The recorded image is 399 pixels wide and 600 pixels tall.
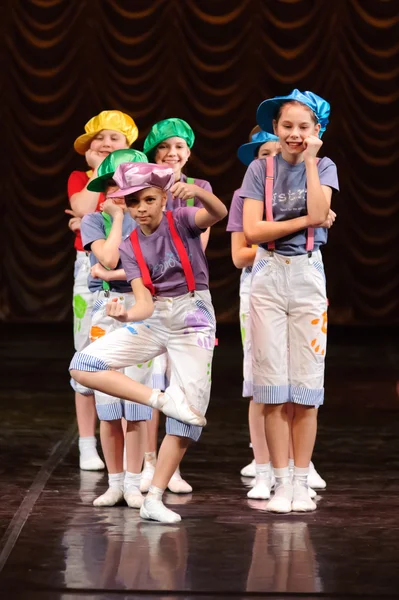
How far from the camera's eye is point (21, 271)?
1051cm

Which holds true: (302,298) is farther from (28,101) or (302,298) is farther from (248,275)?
(28,101)

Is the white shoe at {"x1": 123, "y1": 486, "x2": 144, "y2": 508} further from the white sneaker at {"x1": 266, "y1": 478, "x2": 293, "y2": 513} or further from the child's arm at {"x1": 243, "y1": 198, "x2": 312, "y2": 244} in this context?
the child's arm at {"x1": 243, "y1": 198, "x2": 312, "y2": 244}

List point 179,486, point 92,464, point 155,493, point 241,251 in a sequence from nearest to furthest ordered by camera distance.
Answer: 1. point 155,493
2. point 179,486
3. point 241,251
4. point 92,464

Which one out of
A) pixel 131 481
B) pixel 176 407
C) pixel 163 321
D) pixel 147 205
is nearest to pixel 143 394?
pixel 176 407

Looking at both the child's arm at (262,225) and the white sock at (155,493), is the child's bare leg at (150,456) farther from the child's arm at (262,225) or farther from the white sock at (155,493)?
the child's arm at (262,225)

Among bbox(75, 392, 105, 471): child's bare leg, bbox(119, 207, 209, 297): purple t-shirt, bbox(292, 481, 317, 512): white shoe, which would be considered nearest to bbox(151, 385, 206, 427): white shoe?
bbox(119, 207, 209, 297): purple t-shirt

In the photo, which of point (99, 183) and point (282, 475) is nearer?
point (282, 475)

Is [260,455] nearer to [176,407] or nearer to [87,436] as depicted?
[176,407]

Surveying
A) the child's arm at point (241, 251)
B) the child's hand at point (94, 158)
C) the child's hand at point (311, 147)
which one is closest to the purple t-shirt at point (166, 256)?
the child's hand at point (311, 147)

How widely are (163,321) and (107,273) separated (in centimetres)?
40

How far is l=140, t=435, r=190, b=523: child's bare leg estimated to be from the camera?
360 centimetres

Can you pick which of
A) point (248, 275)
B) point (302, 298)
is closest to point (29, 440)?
point (248, 275)

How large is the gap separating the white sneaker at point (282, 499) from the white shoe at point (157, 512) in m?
0.33

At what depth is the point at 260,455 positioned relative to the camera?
4.15 m
